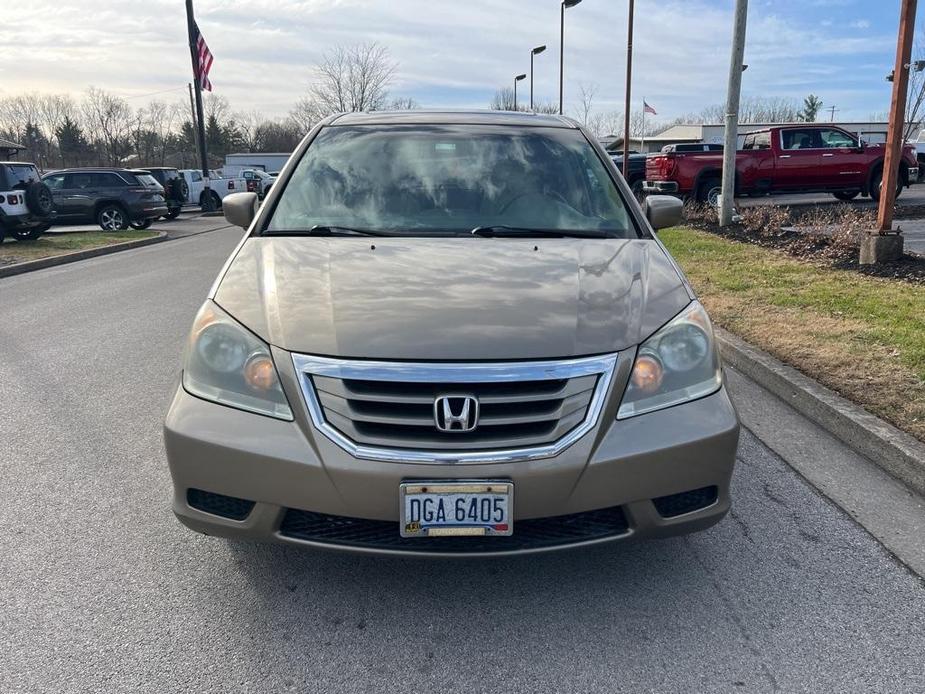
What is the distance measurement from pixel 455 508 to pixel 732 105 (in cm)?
1205

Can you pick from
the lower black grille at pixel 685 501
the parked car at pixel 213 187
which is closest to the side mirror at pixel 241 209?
the lower black grille at pixel 685 501

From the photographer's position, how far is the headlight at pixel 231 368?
7.80 feet

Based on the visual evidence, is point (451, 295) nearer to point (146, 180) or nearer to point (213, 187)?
point (146, 180)

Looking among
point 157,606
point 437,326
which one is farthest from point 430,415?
point 157,606

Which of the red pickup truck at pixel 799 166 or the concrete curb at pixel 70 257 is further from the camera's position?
the red pickup truck at pixel 799 166

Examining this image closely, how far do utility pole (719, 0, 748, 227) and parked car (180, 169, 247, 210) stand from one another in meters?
18.9

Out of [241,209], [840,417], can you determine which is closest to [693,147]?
[840,417]

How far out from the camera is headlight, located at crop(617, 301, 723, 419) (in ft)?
7.85

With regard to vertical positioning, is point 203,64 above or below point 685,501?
above

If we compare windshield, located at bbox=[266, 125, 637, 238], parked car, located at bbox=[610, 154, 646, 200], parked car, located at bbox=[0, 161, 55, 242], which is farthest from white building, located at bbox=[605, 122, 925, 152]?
windshield, located at bbox=[266, 125, 637, 238]

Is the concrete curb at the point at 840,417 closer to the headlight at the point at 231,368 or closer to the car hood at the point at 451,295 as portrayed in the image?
the car hood at the point at 451,295

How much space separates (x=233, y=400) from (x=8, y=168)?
49.6ft

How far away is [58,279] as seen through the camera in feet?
35.7

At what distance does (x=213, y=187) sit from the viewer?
1118 inches
